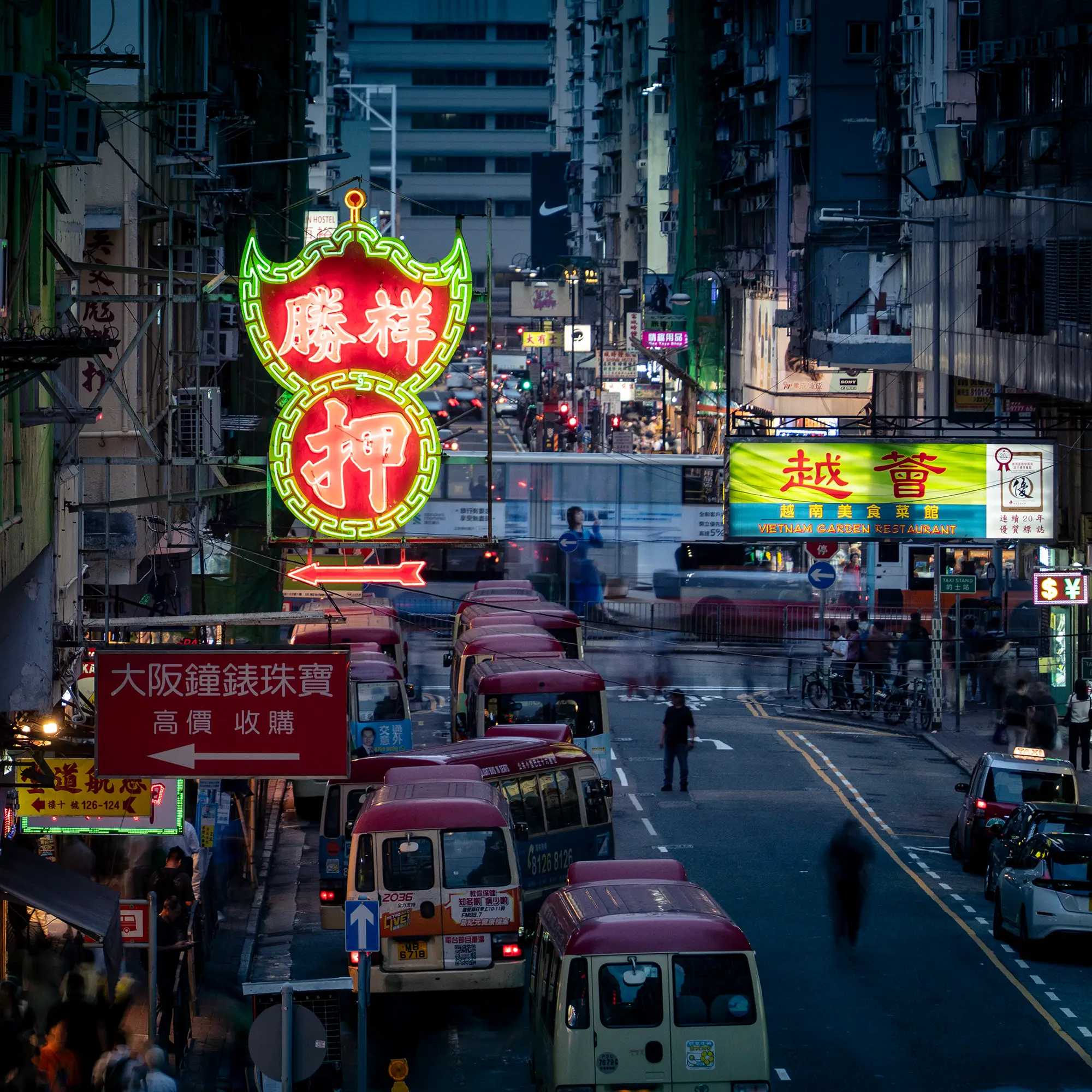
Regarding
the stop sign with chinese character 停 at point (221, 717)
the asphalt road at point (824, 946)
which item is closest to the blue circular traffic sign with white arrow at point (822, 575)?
the asphalt road at point (824, 946)

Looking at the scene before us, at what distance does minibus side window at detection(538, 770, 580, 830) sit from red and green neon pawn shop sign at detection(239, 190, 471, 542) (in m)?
3.57

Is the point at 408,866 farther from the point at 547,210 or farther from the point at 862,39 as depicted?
the point at 547,210

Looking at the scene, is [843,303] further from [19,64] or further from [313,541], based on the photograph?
[19,64]

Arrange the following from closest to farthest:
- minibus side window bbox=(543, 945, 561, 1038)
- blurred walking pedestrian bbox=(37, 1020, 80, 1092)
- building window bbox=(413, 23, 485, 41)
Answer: blurred walking pedestrian bbox=(37, 1020, 80, 1092) → minibus side window bbox=(543, 945, 561, 1038) → building window bbox=(413, 23, 485, 41)

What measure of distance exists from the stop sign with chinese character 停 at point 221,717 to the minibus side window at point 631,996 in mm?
2652

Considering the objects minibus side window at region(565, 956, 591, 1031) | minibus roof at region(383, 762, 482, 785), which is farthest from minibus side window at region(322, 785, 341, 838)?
minibus side window at region(565, 956, 591, 1031)

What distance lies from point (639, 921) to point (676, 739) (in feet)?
50.8

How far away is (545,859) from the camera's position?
22.3 metres

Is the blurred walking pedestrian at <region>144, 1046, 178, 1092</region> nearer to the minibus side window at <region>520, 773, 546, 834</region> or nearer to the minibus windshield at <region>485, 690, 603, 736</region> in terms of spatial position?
the minibus side window at <region>520, 773, 546, 834</region>

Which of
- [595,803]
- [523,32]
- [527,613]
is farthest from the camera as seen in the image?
[523,32]

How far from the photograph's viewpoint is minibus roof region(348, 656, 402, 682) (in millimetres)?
31297

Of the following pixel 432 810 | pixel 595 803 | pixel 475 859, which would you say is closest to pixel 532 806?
pixel 595 803

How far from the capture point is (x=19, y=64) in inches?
594

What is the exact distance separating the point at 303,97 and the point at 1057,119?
14.6 metres
